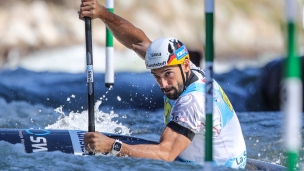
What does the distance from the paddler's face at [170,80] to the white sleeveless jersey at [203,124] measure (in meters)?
0.06

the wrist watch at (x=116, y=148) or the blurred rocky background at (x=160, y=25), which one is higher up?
the blurred rocky background at (x=160, y=25)

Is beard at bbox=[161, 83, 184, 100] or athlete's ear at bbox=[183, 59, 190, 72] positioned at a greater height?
athlete's ear at bbox=[183, 59, 190, 72]

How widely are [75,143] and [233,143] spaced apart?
99 centimetres

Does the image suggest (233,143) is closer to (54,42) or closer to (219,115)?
(219,115)

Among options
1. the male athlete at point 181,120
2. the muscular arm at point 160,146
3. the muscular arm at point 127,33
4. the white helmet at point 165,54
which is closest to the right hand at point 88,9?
the male athlete at point 181,120

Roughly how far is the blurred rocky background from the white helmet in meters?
5.03

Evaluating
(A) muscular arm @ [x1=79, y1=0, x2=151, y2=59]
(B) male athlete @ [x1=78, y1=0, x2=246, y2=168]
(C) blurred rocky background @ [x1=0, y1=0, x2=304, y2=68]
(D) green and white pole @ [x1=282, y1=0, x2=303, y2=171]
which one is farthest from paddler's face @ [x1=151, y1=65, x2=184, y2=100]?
(C) blurred rocky background @ [x1=0, y1=0, x2=304, y2=68]

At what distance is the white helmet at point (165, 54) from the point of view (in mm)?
4316

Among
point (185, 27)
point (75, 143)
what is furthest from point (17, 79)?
point (75, 143)

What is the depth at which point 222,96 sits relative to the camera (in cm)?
447

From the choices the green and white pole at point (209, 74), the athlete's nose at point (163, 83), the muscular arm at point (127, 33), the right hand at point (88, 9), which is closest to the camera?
the green and white pole at point (209, 74)

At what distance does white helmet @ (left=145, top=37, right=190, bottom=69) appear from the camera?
14.2ft

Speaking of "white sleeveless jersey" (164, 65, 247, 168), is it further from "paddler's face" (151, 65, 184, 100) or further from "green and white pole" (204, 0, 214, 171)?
"green and white pole" (204, 0, 214, 171)

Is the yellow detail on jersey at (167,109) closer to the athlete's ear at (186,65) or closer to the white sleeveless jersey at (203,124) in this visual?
the white sleeveless jersey at (203,124)
